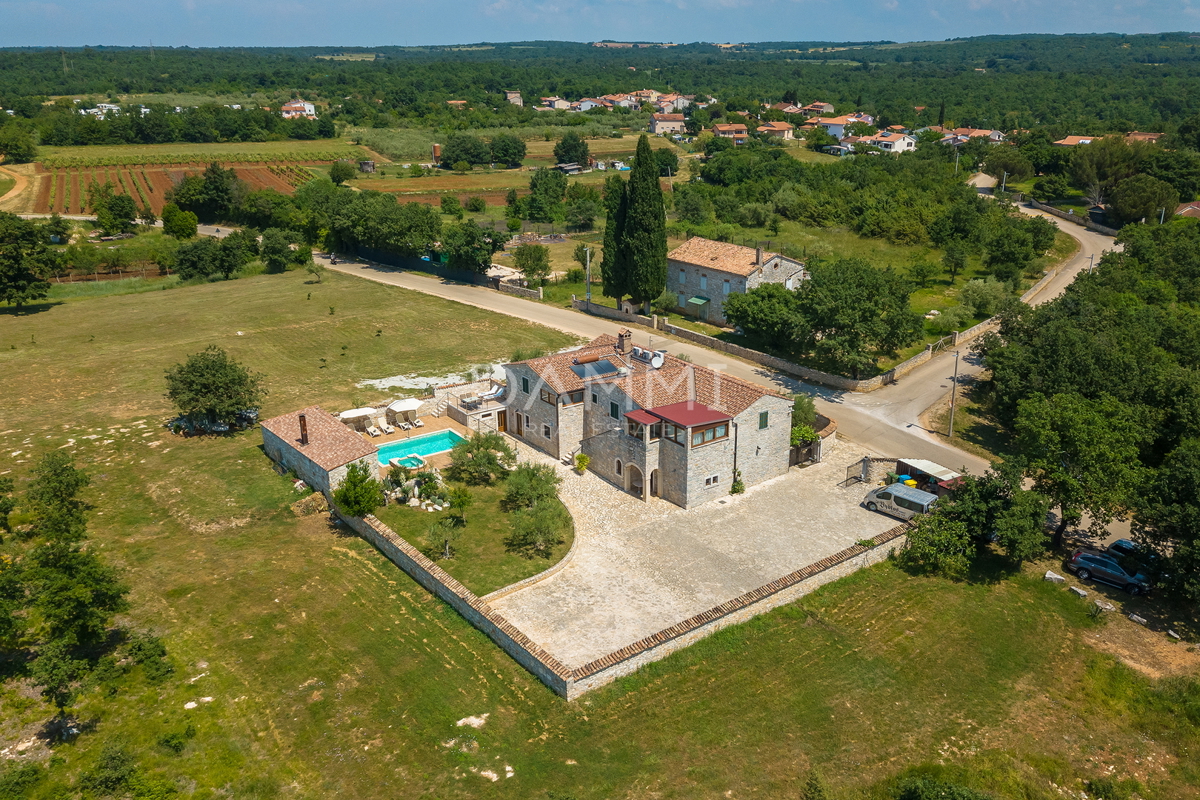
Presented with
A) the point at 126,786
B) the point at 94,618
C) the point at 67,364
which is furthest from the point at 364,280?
the point at 126,786

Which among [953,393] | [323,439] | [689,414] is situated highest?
[689,414]

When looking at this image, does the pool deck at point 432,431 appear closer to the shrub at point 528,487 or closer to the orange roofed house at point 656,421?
the orange roofed house at point 656,421

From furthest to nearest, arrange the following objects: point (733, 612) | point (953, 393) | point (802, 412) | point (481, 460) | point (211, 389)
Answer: point (953, 393), point (211, 389), point (802, 412), point (481, 460), point (733, 612)

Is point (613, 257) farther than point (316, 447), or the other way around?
point (613, 257)

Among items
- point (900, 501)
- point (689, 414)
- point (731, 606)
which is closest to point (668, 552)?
point (731, 606)

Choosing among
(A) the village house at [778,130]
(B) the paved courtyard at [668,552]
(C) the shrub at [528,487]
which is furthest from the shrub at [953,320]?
(A) the village house at [778,130]

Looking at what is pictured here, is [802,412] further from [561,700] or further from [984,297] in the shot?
[984,297]
